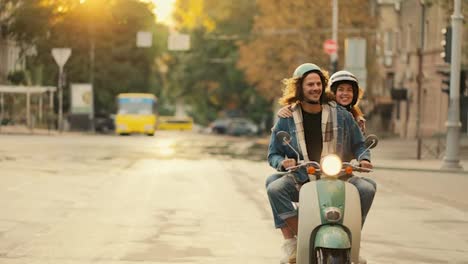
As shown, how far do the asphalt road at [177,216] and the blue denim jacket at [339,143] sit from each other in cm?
252

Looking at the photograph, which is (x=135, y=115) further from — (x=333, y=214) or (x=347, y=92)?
(x=333, y=214)

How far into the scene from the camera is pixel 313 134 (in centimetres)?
932

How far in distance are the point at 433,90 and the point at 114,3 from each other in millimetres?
22788

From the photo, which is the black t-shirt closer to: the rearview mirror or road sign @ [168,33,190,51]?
the rearview mirror

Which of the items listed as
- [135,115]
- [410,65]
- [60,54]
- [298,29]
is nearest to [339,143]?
[60,54]

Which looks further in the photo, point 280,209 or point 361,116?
point 361,116

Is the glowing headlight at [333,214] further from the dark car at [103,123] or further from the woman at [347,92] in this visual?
the dark car at [103,123]

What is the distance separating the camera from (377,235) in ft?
48.0

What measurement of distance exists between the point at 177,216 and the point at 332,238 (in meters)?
8.33

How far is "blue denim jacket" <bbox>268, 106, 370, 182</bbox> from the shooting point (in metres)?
9.28

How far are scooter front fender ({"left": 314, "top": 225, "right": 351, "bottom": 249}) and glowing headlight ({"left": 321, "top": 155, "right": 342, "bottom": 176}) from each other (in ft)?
1.19

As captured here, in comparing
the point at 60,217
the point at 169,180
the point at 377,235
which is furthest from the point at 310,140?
the point at 169,180

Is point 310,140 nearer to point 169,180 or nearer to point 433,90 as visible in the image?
point 169,180

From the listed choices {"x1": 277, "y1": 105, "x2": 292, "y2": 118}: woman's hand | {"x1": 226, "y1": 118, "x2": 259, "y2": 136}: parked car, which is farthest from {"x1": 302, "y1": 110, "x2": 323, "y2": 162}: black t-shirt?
{"x1": 226, "y1": 118, "x2": 259, "y2": 136}: parked car
